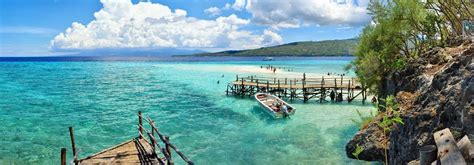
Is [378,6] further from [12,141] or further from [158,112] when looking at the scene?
[12,141]

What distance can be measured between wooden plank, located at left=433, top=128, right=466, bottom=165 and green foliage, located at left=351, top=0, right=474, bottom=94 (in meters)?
18.5

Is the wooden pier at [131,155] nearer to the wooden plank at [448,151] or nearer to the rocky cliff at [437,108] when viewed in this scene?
the rocky cliff at [437,108]

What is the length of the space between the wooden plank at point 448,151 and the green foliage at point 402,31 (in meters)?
18.5

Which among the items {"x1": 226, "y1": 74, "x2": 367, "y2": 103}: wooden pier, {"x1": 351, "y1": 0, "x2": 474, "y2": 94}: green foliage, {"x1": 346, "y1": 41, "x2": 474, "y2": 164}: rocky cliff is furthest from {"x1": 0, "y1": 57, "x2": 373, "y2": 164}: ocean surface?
{"x1": 346, "y1": 41, "x2": 474, "y2": 164}: rocky cliff

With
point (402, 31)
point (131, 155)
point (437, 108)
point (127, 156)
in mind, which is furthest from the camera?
point (402, 31)

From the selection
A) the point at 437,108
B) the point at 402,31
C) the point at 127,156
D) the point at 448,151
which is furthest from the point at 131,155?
the point at 402,31

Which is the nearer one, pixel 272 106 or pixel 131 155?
pixel 131 155

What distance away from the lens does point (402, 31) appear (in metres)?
25.8

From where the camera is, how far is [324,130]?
27.5m

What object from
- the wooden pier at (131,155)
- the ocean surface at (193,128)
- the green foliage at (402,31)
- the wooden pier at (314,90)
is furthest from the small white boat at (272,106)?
the wooden pier at (131,155)

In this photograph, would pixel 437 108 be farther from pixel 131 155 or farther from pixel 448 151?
pixel 131 155

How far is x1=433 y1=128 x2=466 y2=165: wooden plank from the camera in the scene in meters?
5.18

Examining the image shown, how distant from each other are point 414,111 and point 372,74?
15338 millimetres

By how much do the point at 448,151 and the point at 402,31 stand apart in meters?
22.4
